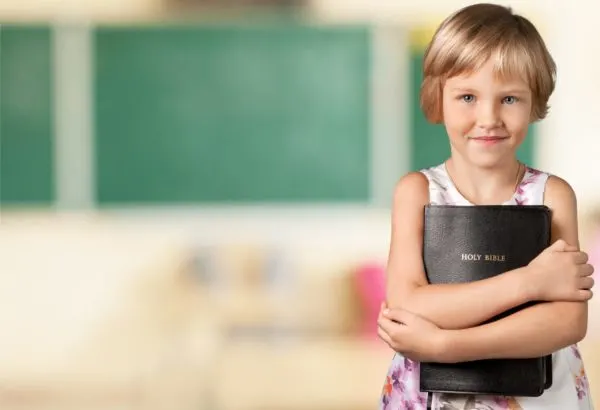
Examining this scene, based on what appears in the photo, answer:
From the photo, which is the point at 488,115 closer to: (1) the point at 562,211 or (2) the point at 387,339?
(1) the point at 562,211

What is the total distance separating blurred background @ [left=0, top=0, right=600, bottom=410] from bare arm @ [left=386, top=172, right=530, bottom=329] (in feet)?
12.8

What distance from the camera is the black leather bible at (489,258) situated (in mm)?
1881

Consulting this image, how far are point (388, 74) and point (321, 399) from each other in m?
1.63

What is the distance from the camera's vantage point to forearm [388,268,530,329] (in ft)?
6.06

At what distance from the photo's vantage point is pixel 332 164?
6180 millimetres

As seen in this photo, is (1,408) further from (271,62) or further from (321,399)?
(271,62)

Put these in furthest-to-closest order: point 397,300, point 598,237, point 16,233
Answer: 1. point 16,233
2. point 598,237
3. point 397,300

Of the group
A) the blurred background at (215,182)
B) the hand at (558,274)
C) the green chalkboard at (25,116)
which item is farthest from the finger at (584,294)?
the green chalkboard at (25,116)

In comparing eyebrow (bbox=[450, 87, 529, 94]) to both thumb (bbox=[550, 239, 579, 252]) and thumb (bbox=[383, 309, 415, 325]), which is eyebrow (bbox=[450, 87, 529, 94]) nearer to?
thumb (bbox=[550, 239, 579, 252])

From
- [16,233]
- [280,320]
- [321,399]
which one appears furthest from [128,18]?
[321,399]

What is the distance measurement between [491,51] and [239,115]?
4362 millimetres

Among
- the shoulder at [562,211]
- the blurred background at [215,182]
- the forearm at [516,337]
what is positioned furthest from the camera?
the blurred background at [215,182]

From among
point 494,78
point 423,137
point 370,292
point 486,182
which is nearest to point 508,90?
point 494,78

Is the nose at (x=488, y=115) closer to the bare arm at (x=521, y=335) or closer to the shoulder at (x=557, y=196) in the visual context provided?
the shoulder at (x=557, y=196)
